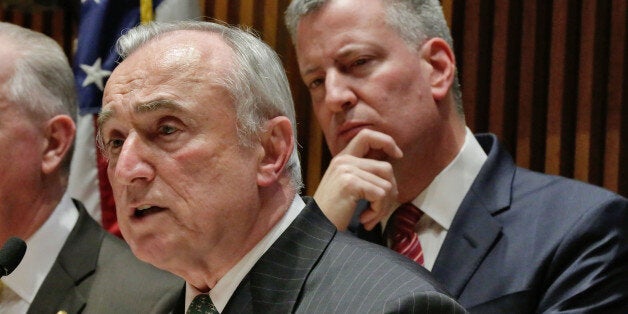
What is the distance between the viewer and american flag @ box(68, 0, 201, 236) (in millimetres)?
3275

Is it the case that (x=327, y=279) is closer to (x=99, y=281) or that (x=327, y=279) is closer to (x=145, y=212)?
(x=145, y=212)

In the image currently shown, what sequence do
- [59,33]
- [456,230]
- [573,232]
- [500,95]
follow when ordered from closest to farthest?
1. [573,232]
2. [456,230]
3. [500,95]
4. [59,33]

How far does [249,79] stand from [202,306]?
0.40 m

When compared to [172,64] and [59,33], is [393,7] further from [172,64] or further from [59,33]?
[59,33]

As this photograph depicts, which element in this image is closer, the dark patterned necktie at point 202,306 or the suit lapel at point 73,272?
the dark patterned necktie at point 202,306

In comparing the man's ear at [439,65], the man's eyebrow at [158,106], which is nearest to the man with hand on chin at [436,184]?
the man's ear at [439,65]

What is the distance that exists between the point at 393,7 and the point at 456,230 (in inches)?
24.3

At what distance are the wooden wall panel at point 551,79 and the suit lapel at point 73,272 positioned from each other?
127 cm

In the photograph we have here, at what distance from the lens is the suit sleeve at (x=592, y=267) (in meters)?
2.13

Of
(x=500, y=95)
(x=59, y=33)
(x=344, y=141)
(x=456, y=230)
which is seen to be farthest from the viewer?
(x=59, y=33)

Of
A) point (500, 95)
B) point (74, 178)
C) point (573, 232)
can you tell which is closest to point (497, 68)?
point (500, 95)

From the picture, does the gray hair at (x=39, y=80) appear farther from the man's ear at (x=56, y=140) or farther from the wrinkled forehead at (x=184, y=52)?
the wrinkled forehead at (x=184, y=52)

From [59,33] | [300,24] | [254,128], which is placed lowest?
[59,33]

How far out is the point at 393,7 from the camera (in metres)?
2.62
